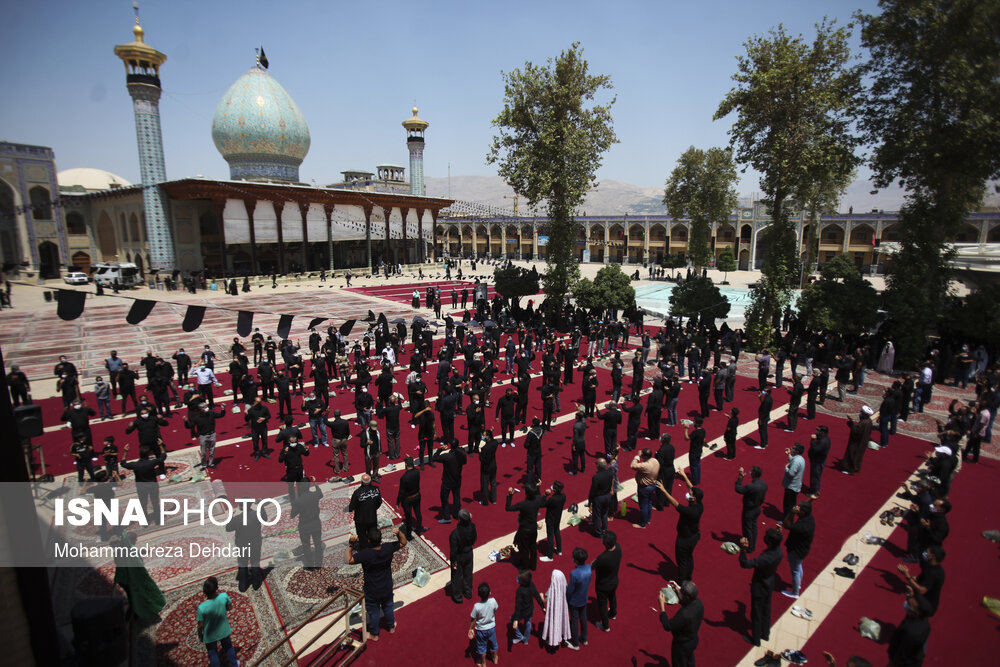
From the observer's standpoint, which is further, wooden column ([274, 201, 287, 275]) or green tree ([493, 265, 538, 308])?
wooden column ([274, 201, 287, 275])

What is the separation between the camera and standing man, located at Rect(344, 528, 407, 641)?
6066 millimetres

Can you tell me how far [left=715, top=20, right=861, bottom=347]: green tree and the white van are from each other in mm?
40475

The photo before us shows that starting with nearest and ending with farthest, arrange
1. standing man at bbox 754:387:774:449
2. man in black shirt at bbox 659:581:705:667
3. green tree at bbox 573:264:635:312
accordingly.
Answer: man in black shirt at bbox 659:581:705:667 → standing man at bbox 754:387:774:449 → green tree at bbox 573:264:635:312

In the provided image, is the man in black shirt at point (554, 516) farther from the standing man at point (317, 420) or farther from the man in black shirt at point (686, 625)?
the standing man at point (317, 420)

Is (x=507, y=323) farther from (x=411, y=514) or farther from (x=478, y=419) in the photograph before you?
(x=411, y=514)

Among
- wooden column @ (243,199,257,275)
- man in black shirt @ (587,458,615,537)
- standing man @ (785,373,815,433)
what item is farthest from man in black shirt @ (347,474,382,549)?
wooden column @ (243,199,257,275)

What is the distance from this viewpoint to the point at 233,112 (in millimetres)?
43188

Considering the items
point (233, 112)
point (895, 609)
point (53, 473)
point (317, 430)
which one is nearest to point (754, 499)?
point (895, 609)

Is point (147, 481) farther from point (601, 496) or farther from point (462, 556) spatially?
point (601, 496)

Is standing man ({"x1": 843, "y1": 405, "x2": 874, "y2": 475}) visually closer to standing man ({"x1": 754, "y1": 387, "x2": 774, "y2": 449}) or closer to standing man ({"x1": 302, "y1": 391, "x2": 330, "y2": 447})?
standing man ({"x1": 754, "y1": 387, "x2": 774, "y2": 449})

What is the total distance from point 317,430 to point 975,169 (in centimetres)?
2177

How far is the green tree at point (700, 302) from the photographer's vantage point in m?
22.9

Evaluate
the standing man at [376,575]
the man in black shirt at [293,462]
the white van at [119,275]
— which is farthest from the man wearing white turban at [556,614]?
the white van at [119,275]

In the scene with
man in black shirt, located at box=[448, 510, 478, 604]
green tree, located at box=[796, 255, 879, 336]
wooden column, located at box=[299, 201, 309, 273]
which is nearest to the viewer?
man in black shirt, located at box=[448, 510, 478, 604]
